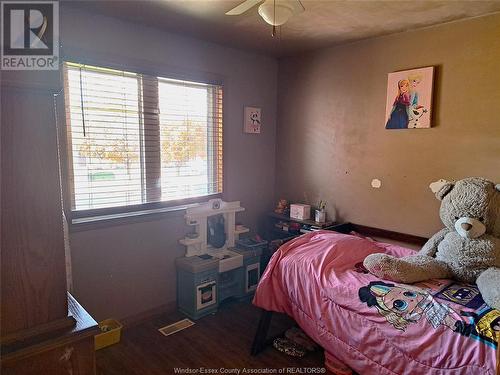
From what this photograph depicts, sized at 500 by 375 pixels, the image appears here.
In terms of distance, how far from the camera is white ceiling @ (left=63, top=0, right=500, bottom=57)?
2.15 m

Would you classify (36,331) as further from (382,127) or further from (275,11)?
(382,127)

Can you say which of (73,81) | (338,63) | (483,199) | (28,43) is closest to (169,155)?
(73,81)

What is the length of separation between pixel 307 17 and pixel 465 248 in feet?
5.95

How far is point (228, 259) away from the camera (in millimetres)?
3012

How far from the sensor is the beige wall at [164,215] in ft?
7.98

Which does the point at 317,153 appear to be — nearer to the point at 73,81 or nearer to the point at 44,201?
the point at 73,81

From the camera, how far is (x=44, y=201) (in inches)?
32.3

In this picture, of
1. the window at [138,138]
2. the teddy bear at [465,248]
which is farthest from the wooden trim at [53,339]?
the window at [138,138]

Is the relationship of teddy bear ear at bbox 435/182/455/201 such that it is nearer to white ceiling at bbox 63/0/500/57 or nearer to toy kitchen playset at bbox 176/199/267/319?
white ceiling at bbox 63/0/500/57

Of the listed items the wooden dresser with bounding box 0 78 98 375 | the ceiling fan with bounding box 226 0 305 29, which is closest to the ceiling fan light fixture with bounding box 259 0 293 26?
the ceiling fan with bounding box 226 0 305 29

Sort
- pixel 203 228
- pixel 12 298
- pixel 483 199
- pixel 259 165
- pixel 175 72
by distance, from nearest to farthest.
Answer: pixel 12 298, pixel 483 199, pixel 175 72, pixel 203 228, pixel 259 165

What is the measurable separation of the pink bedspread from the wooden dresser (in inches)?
56.1

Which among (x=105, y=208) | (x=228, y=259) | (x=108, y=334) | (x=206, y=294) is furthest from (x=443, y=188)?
(x=108, y=334)

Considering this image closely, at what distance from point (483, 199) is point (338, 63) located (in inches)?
68.1
